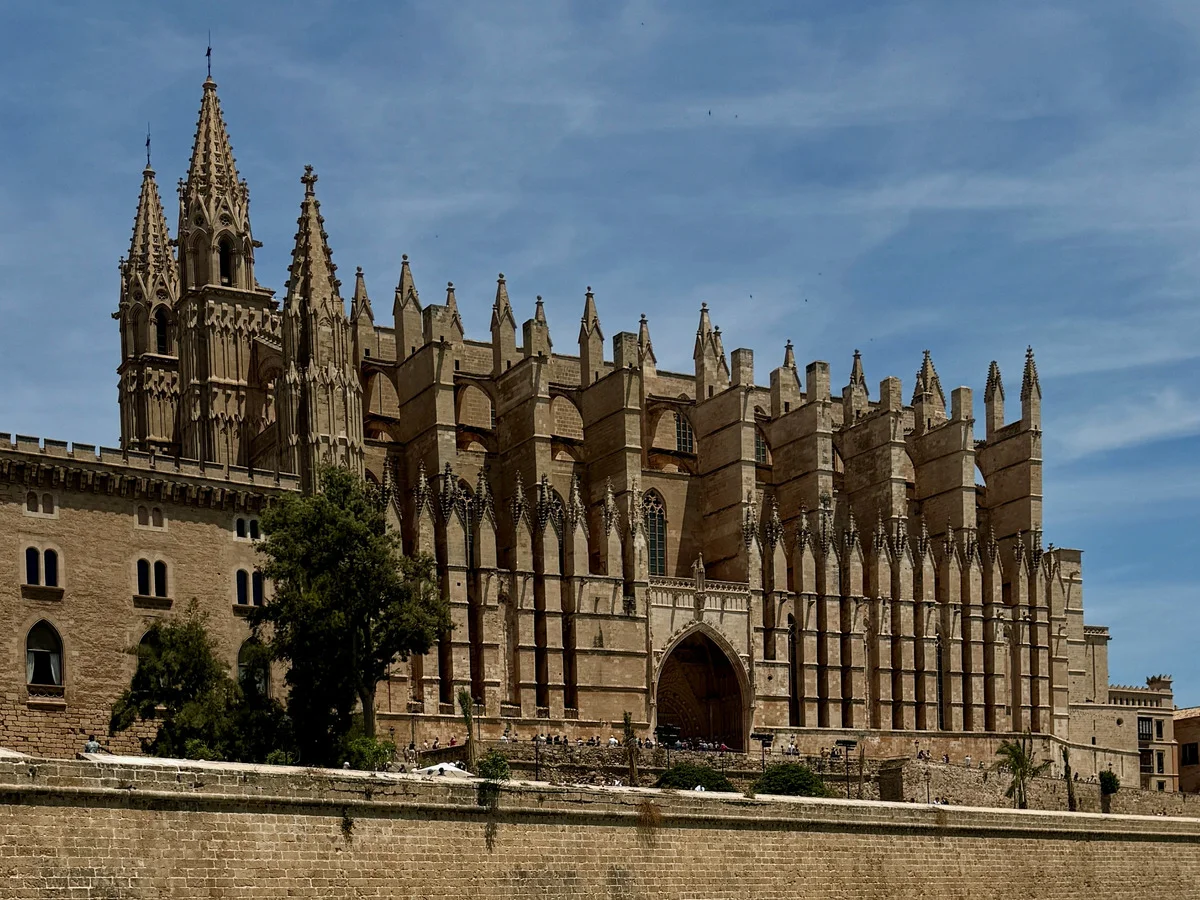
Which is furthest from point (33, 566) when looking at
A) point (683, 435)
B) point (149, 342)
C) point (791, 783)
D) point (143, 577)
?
point (683, 435)

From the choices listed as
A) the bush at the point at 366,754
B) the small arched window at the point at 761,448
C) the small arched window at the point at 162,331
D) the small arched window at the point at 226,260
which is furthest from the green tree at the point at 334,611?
the small arched window at the point at 761,448

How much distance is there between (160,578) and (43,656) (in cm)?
346

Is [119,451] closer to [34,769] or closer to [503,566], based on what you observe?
[503,566]

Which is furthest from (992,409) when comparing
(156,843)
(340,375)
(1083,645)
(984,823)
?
(156,843)

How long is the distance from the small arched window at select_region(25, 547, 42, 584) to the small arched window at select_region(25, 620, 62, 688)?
3.13 feet

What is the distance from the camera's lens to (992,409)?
77188 millimetres

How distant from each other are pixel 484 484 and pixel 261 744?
742 inches

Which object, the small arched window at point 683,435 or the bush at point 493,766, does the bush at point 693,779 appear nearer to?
the bush at point 493,766

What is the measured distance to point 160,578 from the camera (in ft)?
160

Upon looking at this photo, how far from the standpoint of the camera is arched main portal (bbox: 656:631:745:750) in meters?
66.6

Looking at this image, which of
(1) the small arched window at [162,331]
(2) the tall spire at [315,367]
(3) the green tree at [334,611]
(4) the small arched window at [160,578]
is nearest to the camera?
(3) the green tree at [334,611]

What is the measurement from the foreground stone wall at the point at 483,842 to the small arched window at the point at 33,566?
16521 millimetres

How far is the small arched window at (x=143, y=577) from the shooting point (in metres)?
48.4

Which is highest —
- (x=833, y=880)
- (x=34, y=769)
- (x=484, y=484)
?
(x=484, y=484)
